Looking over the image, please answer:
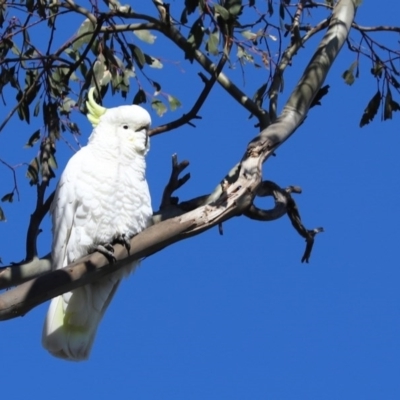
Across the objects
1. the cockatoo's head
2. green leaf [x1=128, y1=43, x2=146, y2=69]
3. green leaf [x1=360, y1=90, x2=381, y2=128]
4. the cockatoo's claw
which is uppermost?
green leaf [x1=128, y1=43, x2=146, y2=69]

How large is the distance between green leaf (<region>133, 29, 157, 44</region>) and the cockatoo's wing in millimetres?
519

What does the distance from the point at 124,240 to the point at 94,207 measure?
361mm

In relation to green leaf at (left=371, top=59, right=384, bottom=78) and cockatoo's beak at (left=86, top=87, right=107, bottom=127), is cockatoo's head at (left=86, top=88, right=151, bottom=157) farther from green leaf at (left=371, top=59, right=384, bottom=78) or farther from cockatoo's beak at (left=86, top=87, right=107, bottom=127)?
green leaf at (left=371, top=59, right=384, bottom=78)

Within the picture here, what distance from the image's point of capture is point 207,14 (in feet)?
11.3

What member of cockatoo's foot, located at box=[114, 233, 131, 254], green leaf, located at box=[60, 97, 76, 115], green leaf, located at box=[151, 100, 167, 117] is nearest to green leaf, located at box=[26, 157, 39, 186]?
green leaf, located at box=[60, 97, 76, 115]

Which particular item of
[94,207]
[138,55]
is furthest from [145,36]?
[94,207]

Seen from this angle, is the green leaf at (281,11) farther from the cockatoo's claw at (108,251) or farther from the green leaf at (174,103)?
the cockatoo's claw at (108,251)

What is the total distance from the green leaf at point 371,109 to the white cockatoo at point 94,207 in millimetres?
879

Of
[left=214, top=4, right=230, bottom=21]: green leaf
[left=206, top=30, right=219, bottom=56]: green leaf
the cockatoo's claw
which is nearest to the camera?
the cockatoo's claw

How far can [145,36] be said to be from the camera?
12.3 ft

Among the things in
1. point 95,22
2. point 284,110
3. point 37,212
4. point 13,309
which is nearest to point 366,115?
point 284,110

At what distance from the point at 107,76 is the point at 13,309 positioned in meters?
1.30

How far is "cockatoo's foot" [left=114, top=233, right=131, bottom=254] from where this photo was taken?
9.64ft

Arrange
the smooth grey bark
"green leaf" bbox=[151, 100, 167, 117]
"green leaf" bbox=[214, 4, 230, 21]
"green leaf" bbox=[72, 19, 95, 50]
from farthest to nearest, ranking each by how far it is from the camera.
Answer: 1. "green leaf" bbox=[151, 100, 167, 117]
2. "green leaf" bbox=[72, 19, 95, 50]
3. "green leaf" bbox=[214, 4, 230, 21]
4. the smooth grey bark
